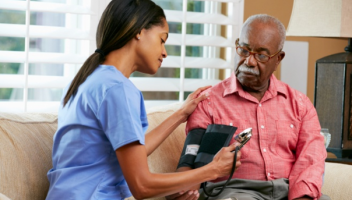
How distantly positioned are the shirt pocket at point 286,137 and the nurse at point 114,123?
1.60 feet

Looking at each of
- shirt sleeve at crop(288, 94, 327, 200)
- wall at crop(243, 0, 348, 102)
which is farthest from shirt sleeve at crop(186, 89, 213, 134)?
wall at crop(243, 0, 348, 102)

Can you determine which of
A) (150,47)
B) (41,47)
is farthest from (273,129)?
(41,47)

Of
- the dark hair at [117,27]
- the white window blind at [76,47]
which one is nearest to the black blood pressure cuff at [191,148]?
the dark hair at [117,27]

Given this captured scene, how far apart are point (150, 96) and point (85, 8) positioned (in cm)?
70

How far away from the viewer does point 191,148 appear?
2031 mm

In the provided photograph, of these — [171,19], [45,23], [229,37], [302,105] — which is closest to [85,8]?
[45,23]

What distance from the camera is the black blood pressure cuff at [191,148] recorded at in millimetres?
2012

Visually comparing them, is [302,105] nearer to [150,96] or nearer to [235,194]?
[235,194]

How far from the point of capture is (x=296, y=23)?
278 centimetres

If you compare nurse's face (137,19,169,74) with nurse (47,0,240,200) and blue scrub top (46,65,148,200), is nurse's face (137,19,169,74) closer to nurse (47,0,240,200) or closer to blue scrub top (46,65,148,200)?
nurse (47,0,240,200)

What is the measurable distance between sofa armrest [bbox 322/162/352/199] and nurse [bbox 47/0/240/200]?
779 millimetres

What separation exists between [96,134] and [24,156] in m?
0.32

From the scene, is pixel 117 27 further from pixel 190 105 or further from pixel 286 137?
pixel 286 137

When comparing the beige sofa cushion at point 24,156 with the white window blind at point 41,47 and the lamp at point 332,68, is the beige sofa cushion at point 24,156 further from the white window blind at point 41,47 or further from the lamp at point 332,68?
the lamp at point 332,68
